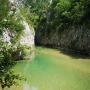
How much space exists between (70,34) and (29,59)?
46.3ft

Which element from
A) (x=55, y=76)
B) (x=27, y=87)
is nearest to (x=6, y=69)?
(x=27, y=87)

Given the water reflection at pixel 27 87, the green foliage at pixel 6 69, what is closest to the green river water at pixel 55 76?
the water reflection at pixel 27 87

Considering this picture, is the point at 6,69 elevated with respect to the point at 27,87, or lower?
elevated

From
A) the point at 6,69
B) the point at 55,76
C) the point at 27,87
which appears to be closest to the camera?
the point at 6,69

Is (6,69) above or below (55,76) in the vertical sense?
above

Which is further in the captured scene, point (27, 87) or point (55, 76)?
point (55, 76)

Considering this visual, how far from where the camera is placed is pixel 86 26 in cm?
3656

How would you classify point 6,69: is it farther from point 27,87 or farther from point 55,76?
point 55,76

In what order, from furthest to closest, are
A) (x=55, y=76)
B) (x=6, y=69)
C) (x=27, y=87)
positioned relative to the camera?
(x=55, y=76) < (x=27, y=87) < (x=6, y=69)

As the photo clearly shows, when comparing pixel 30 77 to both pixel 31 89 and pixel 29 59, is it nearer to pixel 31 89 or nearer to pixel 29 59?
pixel 31 89

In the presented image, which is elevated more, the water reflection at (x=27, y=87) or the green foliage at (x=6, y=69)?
the green foliage at (x=6, y=69)

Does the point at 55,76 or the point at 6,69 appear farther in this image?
the point at 55,76

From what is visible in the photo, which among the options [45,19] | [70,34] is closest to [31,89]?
[70,34]

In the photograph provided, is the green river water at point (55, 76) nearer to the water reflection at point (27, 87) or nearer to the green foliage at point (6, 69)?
the water reflection at point (27, 87)
